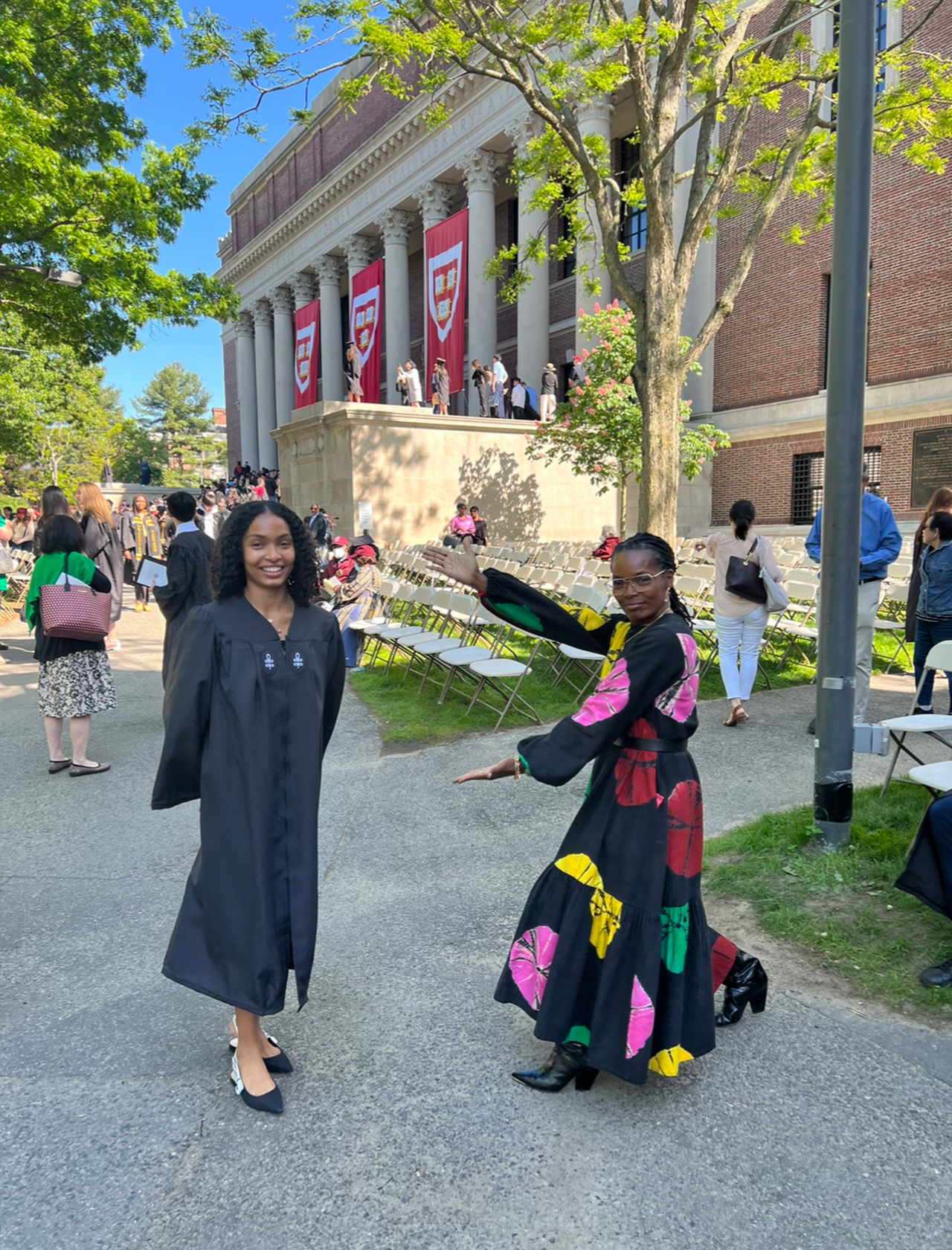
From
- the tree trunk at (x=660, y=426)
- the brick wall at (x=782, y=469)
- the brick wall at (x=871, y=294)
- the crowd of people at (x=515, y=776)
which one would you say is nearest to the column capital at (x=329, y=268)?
the brick wall at (x=871, y=294)

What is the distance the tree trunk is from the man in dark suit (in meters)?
4.54

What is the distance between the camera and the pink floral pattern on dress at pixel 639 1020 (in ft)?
8.32

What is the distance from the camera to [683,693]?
261cm

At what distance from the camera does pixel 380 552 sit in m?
17.6

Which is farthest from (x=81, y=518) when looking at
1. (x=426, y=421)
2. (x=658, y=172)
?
(x=426, y=421)

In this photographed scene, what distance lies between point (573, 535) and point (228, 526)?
2026cm

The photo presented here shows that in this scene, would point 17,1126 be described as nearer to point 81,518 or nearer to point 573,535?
point 81,518

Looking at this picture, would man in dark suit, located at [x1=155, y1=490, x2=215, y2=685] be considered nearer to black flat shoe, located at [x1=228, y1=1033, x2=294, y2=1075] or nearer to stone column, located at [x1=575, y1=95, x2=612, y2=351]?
black flat shoe, located at [x1=228, y1=1033, x2=294, y2=1075]

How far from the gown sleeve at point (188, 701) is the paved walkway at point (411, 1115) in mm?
1026

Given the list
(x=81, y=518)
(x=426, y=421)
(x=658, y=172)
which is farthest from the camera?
(x=426, y=421)

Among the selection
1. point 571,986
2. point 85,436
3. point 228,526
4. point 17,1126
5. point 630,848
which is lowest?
point 17,1126

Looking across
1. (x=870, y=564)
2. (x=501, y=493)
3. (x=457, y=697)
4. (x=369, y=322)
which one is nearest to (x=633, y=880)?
(x=870, y=564)

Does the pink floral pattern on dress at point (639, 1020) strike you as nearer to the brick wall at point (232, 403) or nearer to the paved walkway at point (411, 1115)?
the paved walkway at point (411, 1115)

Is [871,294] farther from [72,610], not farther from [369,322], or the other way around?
[72,610]
